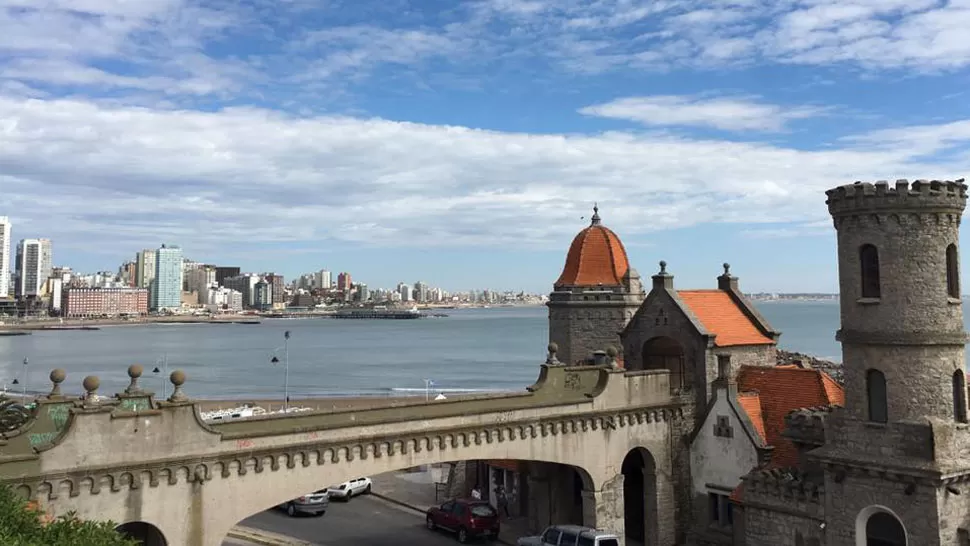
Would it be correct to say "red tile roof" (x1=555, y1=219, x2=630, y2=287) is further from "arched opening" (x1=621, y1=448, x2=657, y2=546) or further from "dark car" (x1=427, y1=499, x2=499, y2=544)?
"dark car" (x1=427, y1=499, x2=499, y2=544)

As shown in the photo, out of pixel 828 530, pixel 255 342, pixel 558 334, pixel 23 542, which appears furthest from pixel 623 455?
pixel 255 342

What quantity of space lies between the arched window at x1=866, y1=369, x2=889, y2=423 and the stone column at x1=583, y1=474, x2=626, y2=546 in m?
8.59

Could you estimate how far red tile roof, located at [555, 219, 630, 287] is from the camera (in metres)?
35.2

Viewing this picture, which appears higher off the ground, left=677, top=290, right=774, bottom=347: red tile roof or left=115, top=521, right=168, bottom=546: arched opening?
left=677, top=290, right=774, bottom=347: red tile roof

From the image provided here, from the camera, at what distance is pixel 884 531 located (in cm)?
1989

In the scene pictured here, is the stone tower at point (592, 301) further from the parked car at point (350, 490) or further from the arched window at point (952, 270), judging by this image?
the arched window at point (952, 270)

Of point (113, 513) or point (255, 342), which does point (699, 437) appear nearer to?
point (113, 513)

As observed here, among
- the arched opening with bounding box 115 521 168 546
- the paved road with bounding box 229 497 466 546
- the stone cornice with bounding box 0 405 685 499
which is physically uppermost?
the stone cornice with bounding box 0 405 685 499

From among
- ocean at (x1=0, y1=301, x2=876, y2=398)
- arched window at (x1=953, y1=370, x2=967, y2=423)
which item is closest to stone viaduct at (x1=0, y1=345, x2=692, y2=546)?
arched window at (x1=953, y1=370, x2=967, y2=423)

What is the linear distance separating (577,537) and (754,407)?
26.2 ft

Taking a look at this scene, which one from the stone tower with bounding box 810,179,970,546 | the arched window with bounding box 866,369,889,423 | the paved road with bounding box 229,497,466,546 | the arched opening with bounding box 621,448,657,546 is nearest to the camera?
the stone tower with bounding box 810,179,970,546

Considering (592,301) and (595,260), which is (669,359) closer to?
(592,301)

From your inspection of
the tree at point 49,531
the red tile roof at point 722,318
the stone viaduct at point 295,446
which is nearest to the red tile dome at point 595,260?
the red tile roof at point 722,318

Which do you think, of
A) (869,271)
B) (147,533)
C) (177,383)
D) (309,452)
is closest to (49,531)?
(177,383)
